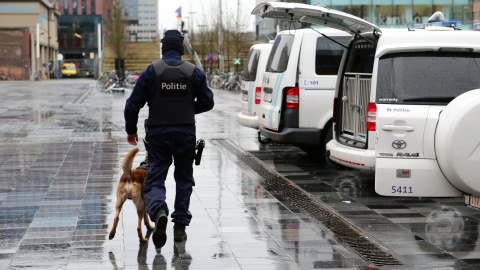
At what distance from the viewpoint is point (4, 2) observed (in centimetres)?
10088

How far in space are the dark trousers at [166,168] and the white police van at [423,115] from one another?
184 centimetres

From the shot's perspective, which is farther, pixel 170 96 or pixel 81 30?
pixel 81 30

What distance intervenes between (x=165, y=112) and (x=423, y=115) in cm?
246

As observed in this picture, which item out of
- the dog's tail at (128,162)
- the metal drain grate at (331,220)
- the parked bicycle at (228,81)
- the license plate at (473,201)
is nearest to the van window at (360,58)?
the metal drain grate at (331,220)

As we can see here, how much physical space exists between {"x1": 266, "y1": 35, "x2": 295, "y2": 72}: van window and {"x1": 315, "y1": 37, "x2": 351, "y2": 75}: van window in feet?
1.57

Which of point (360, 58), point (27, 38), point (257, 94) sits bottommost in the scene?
point (257, 94)

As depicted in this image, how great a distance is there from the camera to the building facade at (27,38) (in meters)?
86.7

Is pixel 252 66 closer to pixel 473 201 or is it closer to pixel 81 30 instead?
pixel 473 201

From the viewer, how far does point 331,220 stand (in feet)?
29.7

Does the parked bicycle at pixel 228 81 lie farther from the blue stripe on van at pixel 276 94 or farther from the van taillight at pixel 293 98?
the van taillight at pixel 293 98

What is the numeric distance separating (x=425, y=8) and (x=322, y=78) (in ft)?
160

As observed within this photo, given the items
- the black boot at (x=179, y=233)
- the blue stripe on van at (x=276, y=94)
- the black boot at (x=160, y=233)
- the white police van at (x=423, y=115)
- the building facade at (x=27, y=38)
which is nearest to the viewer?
the black boot at (x=160, y=233)

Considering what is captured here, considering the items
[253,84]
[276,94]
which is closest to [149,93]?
[276,94]

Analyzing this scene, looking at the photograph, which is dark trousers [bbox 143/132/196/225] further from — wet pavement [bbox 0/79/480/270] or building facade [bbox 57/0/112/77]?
building facade [bbox 57/0/112/77]
